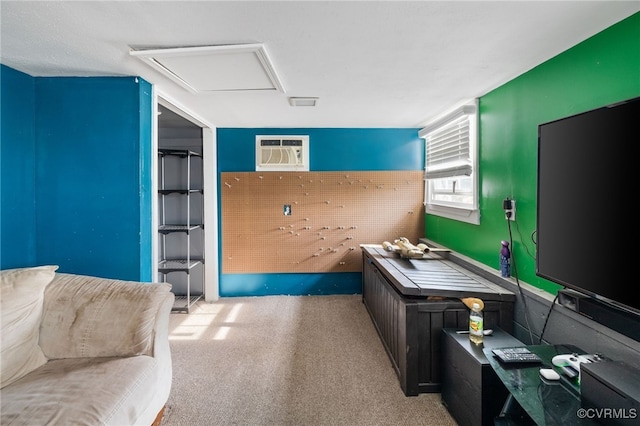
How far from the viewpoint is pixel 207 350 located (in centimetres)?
269

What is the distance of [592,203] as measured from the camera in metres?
1.28

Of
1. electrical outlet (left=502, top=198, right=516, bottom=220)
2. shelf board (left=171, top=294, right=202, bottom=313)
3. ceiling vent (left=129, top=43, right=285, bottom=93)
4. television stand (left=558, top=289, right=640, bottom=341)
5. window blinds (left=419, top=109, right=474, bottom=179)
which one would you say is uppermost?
ceiling vent (left=129, top=43, right=285, bottom=93)

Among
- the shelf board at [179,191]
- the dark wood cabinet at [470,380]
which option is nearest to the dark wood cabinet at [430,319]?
the dark wood cabinet at [470,380]

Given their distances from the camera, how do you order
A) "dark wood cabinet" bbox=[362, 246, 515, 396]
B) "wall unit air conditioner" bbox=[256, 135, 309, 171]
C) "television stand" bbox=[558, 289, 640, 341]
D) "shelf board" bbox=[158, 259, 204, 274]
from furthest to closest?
1. "wall unit air conditioner" bbox=[256, 135, 309, 171]
2. "shelf board" bbox=[158, 259, 204, 274]
3. "dark wood cabinet" bbox=[362, 246, 515, 396]
4. "television stand" bbox=[558, 289, 640, 341]

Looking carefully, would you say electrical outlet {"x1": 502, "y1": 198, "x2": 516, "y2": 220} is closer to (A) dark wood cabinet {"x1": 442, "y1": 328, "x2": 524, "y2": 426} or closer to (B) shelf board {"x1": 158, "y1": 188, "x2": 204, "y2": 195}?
(A) dark wood cabinet {"x1": 442, "y1": 328, "x2": 524, "y2": 426}

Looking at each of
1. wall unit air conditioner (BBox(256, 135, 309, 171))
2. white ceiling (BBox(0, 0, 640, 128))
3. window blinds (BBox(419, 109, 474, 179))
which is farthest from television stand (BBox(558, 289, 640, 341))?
wall unit air conditioner (BBox(256, 135, 309, 171))

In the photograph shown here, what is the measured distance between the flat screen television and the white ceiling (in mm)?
554

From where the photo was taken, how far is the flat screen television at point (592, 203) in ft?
3.71

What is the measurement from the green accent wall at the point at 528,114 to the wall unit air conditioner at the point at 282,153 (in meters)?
2.08

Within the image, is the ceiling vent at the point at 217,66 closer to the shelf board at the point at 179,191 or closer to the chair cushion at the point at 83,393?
the shelf board at the point at 179,191

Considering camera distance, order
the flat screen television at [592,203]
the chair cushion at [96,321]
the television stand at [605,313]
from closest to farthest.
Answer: the flat screen television at [592,203] < the television stand at [605,313] < the chair cushion at [96,321]

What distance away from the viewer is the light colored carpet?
1886 millimetres

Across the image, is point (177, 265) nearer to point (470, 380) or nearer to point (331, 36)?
point (331, 36)

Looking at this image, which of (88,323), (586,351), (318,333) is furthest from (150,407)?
Answer: (586,351)
